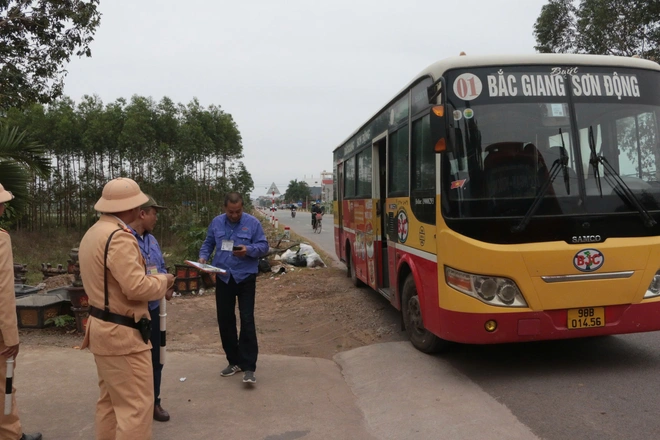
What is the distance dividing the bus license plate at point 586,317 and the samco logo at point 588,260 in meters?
0.37

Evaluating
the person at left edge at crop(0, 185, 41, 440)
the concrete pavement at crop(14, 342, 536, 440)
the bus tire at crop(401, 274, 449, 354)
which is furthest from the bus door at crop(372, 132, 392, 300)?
the person at left edge at crop(0, 185, 41, 440)

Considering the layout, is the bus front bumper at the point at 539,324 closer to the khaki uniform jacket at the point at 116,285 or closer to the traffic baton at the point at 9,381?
the khaki uniform jacket at the point at 116,285

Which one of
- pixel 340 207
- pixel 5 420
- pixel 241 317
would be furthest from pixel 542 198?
pixel 340 207

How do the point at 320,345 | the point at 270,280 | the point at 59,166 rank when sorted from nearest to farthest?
the point at 320,345 < the point at 270,280 < the point at 59,166

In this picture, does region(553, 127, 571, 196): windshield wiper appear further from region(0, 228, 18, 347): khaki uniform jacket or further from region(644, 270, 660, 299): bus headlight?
region(0, 228, 18, 347): khaki uniform jacket

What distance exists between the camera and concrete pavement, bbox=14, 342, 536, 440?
3916mm

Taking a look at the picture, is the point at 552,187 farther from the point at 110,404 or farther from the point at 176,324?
the point at 176,324

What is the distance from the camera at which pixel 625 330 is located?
464 centimetres

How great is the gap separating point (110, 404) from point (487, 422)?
2.64m

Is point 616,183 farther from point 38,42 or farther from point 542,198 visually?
point 38,42

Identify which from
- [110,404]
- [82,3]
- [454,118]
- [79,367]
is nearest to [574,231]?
[454,118]

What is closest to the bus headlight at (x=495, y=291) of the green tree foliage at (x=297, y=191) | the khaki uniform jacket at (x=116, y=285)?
the khaki uniform jacket at (x=116, y=285)

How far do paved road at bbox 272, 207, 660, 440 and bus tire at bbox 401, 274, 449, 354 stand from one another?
0.55 feet

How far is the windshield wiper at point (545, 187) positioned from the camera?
4520mm
